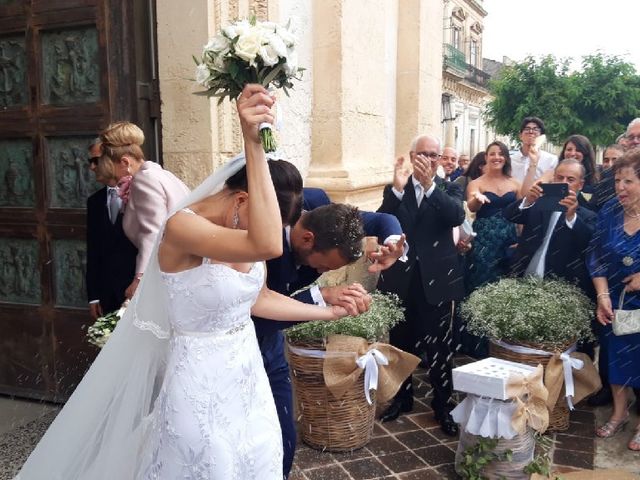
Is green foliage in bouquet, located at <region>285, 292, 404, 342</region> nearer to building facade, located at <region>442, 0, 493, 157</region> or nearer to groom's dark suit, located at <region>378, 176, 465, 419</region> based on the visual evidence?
groom's dark suit, located at <region>378, 176, 465, 419</region>

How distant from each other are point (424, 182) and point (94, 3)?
2395 mm

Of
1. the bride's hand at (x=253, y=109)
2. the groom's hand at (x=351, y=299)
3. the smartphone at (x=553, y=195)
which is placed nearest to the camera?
the bride's hand at (x=253, y=109)

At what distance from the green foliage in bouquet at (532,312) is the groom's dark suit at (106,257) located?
239 centimetres

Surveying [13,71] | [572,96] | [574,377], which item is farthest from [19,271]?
[572,96]

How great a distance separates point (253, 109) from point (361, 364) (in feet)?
7.75

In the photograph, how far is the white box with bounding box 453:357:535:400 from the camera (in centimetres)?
352

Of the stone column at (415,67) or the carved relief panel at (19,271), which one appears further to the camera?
the stone column at (415,67)

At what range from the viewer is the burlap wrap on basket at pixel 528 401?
350 centimetres

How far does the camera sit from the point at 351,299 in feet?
8.89

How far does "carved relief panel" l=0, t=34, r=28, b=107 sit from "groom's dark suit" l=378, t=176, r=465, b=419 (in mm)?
2616

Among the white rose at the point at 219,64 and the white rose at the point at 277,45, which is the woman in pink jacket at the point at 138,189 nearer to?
the white rose at the point at 219,64

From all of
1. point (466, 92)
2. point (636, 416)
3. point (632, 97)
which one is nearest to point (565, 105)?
point (632, 97)

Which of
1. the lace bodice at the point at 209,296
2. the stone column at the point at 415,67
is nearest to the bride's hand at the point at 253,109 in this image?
the lace bodice at the point at 209,296

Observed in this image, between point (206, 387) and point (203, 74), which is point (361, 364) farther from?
point (203, 74)
